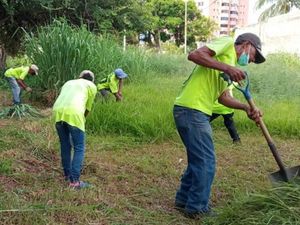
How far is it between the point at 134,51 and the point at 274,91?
4.53m

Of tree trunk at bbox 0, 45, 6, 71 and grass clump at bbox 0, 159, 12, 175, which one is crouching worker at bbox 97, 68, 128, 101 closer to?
grass clump at bbox 0, 159, 12, 175

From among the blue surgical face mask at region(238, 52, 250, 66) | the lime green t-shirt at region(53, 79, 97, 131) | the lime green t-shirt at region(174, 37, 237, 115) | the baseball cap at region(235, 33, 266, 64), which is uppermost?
the baseball cap at region(235, 33, 266, 64)

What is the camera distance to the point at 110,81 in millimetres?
8398

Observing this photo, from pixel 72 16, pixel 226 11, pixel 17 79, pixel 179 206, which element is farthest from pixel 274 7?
pixel 226 11

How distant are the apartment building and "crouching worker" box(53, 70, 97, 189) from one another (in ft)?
145

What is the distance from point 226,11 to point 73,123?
52876mm

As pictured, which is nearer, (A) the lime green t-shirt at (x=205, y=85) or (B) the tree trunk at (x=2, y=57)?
(A) the lime green t-shirt at (x=205, y=85)

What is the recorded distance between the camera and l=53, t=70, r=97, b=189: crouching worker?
436 cm

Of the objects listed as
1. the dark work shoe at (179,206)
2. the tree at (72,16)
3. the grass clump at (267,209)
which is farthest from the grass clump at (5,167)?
the tree at (72,16)

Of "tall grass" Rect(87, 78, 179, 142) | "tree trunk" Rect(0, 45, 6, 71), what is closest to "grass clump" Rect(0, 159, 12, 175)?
"tall grass" Rect(87, 78, 179, 142)

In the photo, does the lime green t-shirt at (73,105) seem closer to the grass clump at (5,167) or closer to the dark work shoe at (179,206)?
the grass clump at (5,167)

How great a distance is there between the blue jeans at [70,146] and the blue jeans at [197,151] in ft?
3.66

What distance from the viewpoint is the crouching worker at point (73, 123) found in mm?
4363

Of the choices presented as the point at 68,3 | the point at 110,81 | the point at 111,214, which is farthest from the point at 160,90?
the point at 111,214
